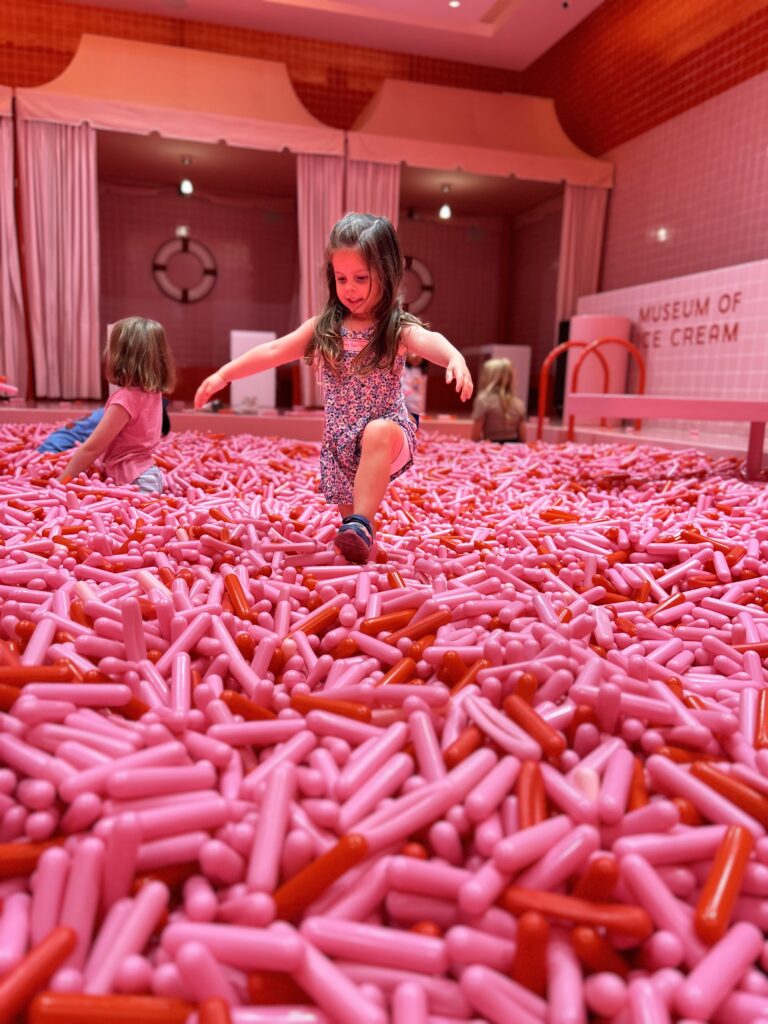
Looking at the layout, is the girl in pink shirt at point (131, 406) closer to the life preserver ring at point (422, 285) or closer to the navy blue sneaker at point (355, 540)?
the navy blue sneaker at point (355, 540)

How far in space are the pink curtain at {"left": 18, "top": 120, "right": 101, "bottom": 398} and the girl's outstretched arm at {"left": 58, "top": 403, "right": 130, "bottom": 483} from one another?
14.5 feet

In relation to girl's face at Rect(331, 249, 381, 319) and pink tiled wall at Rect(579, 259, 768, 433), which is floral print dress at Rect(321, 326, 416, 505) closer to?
girl's face at Rect(331, 249, 381, 319)

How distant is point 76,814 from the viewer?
0.78 meters

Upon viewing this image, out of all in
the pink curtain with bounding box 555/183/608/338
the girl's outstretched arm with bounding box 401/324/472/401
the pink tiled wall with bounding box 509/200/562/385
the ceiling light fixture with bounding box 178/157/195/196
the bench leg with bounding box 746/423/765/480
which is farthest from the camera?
the pink tiled wall with bounding box 509/200/562/385

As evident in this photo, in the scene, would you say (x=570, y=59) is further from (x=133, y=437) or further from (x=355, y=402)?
(x=355, y=402)

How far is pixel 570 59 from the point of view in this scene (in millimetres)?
8266

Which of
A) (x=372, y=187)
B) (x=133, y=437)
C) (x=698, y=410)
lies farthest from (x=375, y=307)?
(x=372, y=187)

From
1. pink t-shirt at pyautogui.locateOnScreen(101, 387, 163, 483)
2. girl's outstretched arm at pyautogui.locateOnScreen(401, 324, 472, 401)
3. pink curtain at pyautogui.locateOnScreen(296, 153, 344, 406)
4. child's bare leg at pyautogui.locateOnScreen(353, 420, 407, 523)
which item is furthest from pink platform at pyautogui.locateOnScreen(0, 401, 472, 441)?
child's bare leg at pyautogui.locateOnScreen(353, 420, 407, 523)

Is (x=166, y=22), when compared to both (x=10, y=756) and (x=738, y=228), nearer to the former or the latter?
(x=738, y=228)

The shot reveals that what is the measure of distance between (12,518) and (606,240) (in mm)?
7320

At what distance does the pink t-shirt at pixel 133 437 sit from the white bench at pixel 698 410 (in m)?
2.16

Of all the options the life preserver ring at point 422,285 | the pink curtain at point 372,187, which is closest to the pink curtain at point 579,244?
Result: the pink curtain at point 372,187

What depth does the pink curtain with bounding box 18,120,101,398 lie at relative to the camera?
6449mm

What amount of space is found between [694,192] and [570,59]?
2.73 m
